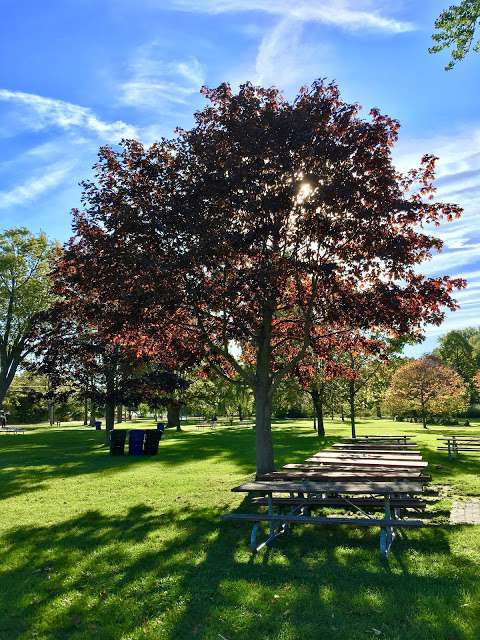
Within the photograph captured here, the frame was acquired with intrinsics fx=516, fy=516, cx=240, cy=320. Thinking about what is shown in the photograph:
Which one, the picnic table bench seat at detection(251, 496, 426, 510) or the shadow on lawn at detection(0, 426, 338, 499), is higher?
the picnic table bench seat at detection(251, 496, 426, 510)

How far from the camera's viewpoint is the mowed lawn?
495 cm

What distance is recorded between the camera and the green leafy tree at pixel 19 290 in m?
35.4

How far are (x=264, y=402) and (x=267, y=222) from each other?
4.50 metres

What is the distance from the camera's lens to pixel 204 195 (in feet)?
38.0

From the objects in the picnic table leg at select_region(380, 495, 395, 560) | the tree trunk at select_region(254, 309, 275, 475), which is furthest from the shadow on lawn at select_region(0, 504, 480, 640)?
the tree trunk at select_region(254, 309, 275, 475)

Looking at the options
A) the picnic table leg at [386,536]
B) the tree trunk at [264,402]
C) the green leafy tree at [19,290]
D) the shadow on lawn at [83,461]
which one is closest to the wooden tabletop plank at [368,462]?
the tree trunk at [264,402]

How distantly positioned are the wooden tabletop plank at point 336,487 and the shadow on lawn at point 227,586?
0.84 metres

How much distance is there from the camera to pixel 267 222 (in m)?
11.7

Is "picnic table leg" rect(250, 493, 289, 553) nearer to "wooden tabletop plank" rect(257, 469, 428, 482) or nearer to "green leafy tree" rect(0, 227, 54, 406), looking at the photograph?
"wooden tabletop plank" rect(257, 469, 428, 482)

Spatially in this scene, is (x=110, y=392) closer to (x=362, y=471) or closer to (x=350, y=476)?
(x=362, y=471)

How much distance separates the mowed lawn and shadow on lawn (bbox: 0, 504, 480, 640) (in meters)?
0.02

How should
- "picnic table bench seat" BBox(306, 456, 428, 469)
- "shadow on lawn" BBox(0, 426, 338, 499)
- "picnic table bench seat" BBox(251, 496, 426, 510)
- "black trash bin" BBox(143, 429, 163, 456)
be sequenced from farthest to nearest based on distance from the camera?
1. "black trash bin" BBox(143, 429, 163, 456)
2. "shadow on lawn" BBox(0, 426, 338, 499)
3. "picnic table bench seat" BBox(306, 456, 428, 469)
4. "picnic table bench seat" BBox(251, 496, 426, 510)

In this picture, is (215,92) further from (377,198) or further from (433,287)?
(433,287)

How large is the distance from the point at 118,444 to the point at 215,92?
15.1 meters
